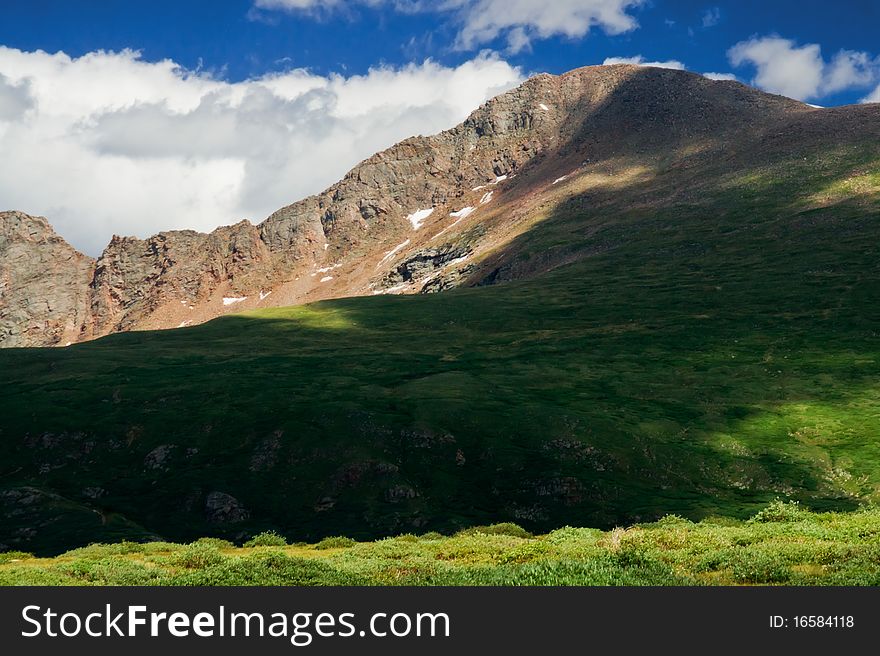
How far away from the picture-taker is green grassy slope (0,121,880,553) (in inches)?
2657

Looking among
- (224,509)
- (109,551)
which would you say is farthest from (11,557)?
(224,509)

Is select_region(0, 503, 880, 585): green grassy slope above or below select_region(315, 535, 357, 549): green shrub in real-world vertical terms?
above

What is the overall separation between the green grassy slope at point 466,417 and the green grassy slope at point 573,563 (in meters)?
27.0

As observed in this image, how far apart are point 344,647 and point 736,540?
18.7 metres

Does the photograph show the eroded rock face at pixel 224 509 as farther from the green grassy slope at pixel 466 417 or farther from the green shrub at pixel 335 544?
the green shrub at pixel 335 544

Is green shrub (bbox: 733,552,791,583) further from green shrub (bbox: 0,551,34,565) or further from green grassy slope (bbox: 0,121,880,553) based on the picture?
green grassy slope (bbox: 0,121,880,553)

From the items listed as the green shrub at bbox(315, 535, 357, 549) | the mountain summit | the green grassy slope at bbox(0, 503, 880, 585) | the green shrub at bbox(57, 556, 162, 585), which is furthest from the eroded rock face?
the green shrub at bbox(57, 556, 162, 585)

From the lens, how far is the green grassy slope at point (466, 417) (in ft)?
221

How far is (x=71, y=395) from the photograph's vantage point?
102m

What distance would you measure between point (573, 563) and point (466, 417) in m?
60.1

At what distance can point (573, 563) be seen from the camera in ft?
80.8

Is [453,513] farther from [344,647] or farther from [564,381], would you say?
[344,647]

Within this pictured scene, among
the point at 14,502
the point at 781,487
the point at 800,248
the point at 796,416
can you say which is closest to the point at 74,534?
the point at 14,502

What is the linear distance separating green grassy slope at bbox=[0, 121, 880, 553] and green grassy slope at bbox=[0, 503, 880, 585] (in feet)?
88.5
